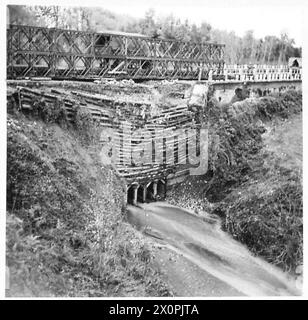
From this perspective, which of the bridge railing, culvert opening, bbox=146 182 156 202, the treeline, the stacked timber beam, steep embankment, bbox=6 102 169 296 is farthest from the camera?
the bridge railing

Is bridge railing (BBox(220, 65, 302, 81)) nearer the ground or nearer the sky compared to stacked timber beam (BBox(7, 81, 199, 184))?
nearer the sky

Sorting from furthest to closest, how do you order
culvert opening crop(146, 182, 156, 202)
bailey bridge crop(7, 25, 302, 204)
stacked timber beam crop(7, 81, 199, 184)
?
culvert opening crop(146, 182, 156, 202) → stacked timber beam crop(7, 81, 199, 184) → bailey bridge crop(7, 25, 302, 204)

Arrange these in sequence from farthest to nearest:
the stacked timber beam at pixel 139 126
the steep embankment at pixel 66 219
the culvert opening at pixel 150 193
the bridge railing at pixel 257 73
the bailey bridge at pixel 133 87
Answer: the bridge railing at pixel 257 73, the culvert opening at pixel 150 193, the stacked timber beam at pixel 139 126, the bailey bridge at pixel 133 87, the steep embankment at pixel 66 219

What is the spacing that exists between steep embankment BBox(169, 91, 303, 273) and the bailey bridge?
34 centimetres

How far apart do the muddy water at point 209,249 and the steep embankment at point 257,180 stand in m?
0.20

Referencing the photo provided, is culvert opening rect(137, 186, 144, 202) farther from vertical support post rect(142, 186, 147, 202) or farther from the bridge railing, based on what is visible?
the bridge railing

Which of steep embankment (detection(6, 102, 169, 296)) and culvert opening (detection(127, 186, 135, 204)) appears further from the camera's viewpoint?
culvert opening (detection(127, 186, 135, 204))

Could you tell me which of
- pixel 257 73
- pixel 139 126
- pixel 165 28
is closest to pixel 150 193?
pixel 139 126

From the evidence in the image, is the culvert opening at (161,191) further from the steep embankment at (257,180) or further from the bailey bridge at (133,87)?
the steep embankment at (257,180)

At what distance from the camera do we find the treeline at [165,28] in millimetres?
7145

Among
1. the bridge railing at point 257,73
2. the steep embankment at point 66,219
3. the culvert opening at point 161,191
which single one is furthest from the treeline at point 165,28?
the culvert opening at point 161,191

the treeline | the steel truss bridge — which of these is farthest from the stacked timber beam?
the treeline

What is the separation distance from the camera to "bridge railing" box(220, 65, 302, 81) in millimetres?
8203

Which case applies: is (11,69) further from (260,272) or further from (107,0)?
(260,272)
